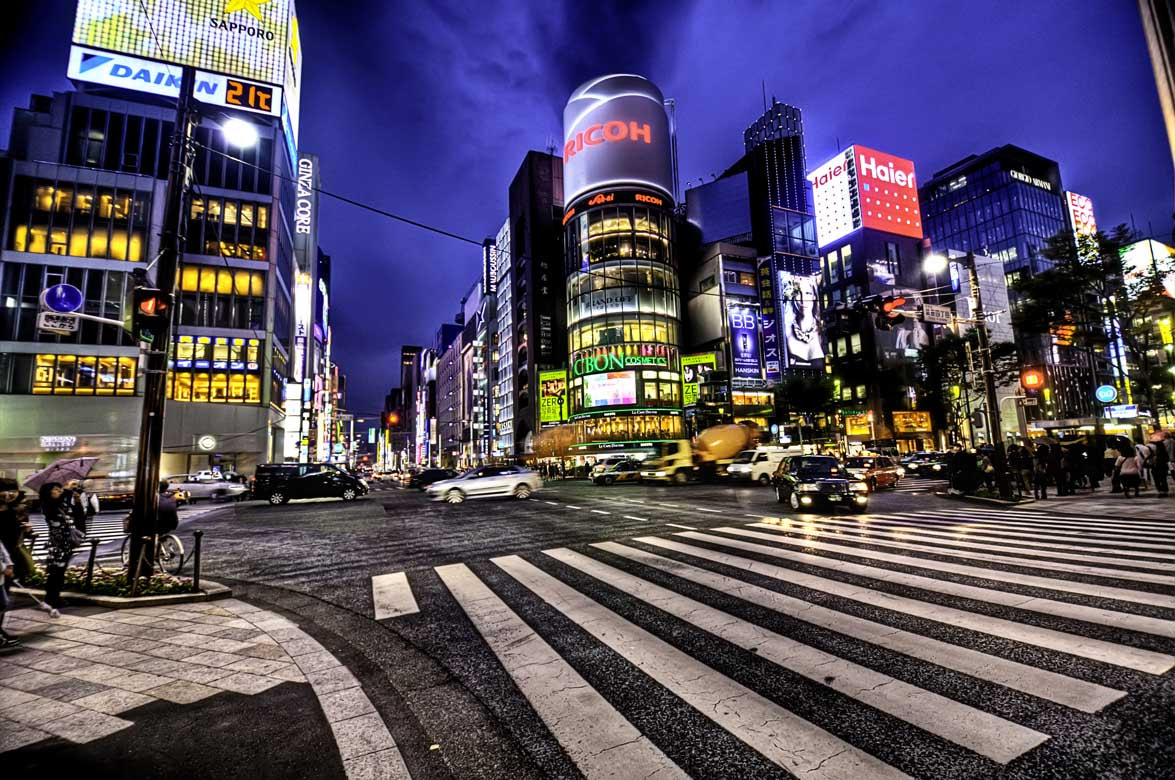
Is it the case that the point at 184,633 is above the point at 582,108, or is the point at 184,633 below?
below

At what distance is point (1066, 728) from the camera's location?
9.24 feet

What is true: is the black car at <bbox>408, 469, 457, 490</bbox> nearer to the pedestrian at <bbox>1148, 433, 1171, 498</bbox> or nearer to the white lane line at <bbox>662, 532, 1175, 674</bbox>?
the white lane line at <bbox>662, 532, 1175, 674</bbox>

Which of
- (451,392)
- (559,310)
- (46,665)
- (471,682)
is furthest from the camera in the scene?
(451,392)

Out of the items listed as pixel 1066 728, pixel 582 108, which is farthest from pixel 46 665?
pixel 582 108

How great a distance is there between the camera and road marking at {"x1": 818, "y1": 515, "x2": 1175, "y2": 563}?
23.4 feet

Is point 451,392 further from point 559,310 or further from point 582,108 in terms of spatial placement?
point 582,108

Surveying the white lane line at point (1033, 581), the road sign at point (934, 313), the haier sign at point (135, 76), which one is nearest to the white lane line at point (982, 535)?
the white lane line at point (1033, 581)

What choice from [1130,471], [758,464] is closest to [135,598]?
[1130,471]

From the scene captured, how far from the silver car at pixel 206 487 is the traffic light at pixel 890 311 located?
32875 mm

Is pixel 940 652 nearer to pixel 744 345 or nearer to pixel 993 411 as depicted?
pixel 993 411

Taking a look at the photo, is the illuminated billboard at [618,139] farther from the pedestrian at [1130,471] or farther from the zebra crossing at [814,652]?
the zebra crossing at [814,652]

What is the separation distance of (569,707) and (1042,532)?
10957 mm

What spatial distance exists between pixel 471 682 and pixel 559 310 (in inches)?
3138

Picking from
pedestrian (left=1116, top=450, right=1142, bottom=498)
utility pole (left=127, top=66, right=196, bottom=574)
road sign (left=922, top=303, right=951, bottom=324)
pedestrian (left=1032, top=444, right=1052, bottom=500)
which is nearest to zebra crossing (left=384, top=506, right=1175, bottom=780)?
utility pole (left=127, top=66, right=196, bottom=574)
